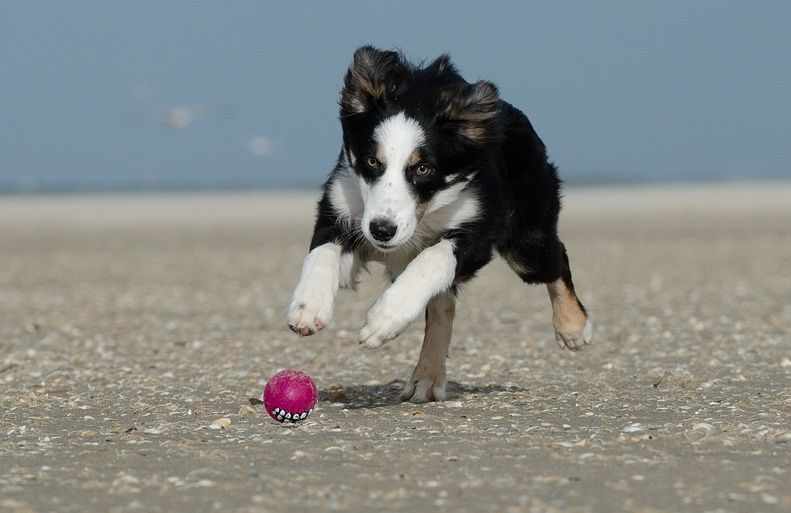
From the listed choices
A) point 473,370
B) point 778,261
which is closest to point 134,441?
point 473,370

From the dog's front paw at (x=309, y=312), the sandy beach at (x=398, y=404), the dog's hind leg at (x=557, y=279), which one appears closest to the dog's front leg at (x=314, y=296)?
the dog's front paw at (x=309, y=312)

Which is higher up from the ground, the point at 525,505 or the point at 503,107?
the point at 503,107

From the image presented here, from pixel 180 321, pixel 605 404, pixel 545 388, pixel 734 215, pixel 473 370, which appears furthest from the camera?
pixel 734 215

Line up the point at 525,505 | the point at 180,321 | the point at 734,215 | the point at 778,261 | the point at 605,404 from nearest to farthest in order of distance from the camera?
the point at 525,505, the point at 605,404, the point at 180,321, the point at 778,261, the point at 734,215

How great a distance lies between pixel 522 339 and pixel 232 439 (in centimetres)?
548

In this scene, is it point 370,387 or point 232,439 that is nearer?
point 232,439

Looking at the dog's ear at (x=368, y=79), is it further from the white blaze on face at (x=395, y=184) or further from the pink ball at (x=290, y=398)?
the pink ball at (x=290, y=398)

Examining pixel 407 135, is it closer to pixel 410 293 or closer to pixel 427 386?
pixel 410 293

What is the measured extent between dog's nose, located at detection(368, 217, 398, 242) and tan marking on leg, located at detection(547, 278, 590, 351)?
6.87 ft

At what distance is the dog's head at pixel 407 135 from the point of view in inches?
268

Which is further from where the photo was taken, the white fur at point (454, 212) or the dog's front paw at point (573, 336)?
the dog's front paw at point (573, 336)

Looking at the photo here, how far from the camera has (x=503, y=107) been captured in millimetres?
7926

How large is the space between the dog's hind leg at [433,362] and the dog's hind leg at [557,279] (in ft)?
1.94

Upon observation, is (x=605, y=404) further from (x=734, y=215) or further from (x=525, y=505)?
(x=734, y=215)
